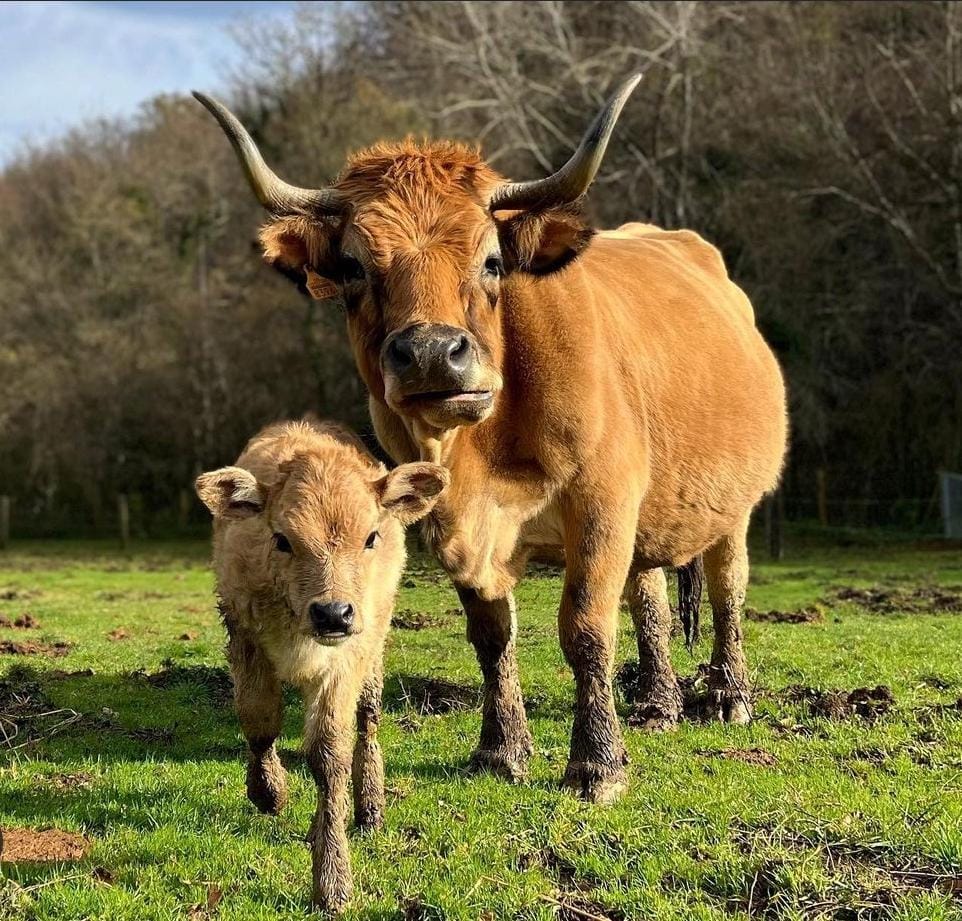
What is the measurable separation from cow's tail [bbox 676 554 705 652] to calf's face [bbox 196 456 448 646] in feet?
11.7

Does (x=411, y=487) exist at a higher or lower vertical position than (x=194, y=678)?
higher

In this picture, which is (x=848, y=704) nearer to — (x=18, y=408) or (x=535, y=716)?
(x=535, y=716)

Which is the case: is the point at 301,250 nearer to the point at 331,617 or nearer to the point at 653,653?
the point at 331,617

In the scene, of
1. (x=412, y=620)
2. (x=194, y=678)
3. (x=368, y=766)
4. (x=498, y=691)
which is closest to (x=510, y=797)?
(x=368, y=766)

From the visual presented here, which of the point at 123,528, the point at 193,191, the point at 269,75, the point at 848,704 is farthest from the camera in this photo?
the point at 193,191

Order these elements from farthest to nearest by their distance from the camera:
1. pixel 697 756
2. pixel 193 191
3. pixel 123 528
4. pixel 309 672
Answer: pixel 193 191
pixel 123 528
pixel 697 756
pixel 309 672

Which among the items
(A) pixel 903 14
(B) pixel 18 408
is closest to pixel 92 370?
(B) pixel 18 408

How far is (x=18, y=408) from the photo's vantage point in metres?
38.0

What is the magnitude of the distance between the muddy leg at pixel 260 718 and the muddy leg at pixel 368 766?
1.34ft

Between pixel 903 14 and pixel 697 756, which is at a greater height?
pixel 903 14

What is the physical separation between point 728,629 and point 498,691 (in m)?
2.22

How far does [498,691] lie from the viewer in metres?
6.90

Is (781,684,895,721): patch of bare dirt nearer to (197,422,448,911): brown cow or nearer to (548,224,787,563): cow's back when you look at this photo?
(548,224,787,563): cow's back

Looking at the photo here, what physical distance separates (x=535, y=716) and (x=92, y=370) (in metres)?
33.1
